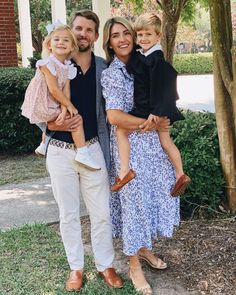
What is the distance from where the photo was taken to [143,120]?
3.05 meters

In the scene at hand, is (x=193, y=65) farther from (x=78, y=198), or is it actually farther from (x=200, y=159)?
(x=78, y=198)

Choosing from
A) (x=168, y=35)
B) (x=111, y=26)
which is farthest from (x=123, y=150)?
(x=168, y=35)

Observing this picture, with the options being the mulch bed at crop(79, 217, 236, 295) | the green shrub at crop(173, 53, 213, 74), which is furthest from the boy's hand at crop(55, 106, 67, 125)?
the green shrub at crop(173, 53, 213, 74)

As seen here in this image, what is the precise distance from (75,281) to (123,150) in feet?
3.41

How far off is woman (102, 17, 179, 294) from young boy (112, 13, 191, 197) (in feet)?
0.19

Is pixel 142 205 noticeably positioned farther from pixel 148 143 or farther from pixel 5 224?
pixel 5 224

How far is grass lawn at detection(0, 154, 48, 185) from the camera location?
6.73m

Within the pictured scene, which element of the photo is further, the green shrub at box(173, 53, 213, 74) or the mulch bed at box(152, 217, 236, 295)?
the green shrub at box(173, 53, 213, 74)

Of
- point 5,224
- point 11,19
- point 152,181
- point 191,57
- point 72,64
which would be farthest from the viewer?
point 191,57

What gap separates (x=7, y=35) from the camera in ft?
34.4

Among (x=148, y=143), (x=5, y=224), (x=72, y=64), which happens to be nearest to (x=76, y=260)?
(x=148, y=143)

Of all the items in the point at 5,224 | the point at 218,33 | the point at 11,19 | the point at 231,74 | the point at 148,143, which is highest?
the point at 11,19

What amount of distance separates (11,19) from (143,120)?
8340 millimetres

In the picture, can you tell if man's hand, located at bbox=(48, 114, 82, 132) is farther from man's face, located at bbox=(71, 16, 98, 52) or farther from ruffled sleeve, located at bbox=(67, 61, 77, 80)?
man's face, located at bbox=(71, 16, 98, 52)
